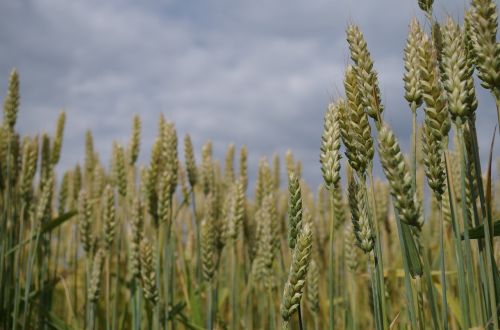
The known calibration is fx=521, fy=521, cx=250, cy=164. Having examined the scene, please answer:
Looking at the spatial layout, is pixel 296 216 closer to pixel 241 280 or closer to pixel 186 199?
pixel 186 199

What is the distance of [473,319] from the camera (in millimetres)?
1344

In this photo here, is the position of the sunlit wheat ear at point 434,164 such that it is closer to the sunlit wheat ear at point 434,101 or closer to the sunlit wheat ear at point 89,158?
the sunlit wheat ear at point 434,101

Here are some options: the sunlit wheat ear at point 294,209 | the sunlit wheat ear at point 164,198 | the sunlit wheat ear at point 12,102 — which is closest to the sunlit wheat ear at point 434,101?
the sunlit wheat ear at point 294,209

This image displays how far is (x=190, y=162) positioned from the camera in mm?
3471

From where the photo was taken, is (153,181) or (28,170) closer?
(153,181)

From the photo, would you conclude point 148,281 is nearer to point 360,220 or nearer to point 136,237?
point 136,237

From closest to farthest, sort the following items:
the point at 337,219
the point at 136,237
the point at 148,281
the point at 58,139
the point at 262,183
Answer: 1. the point at 148,281
2. the point at 136,237
3. the point at 337,219
4. the point at 262,183
5. the point at 58,139

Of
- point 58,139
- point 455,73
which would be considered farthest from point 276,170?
point 455,73

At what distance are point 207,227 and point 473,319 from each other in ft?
Result: 4.71

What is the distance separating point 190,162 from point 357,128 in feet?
7.31

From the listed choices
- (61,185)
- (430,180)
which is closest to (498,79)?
(430,180)

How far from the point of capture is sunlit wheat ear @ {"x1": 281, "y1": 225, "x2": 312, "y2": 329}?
1.32 meters

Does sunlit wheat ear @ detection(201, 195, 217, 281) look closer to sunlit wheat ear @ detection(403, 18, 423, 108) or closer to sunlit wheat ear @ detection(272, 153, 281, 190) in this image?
sunlit wheat ear @ detection(403, 18, 423, 108)

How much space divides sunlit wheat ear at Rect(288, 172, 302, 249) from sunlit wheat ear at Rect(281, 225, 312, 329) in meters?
0.11
